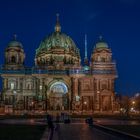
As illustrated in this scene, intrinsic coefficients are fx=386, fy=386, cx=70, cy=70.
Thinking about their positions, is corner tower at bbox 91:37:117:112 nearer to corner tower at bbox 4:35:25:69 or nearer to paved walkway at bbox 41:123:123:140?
Result: corner tower at bbox 4:35:25:69

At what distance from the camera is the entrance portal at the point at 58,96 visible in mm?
121438

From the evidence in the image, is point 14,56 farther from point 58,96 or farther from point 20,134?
point 20,134

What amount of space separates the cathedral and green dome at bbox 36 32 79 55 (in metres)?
8.90

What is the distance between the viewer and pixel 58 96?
12350cm

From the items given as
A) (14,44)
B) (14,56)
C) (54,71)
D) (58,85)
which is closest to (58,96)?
(58,85)

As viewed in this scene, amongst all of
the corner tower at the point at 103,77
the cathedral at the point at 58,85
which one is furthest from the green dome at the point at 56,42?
the corner tower at the point at 103,77

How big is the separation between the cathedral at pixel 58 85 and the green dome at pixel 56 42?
29.2 ft

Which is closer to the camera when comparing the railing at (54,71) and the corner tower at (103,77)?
the corner tower at (103,77)

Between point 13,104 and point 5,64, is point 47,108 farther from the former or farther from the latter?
point 5,64

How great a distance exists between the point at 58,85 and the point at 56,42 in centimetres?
1763

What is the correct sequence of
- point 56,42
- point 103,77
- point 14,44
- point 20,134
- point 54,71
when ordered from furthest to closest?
point 56,42 < point 14,44 < point 54,71 < point 103,77 < point 20,134

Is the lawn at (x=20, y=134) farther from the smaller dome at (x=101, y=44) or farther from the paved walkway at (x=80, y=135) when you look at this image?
the smaller dome at (x=101, y=44)

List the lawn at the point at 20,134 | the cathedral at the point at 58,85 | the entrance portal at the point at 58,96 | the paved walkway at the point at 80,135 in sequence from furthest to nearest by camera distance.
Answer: the entrance portal at the point at 58,96, the cathedral at the point at 58,85, the paved walkway at the point at 80,135, the lawn at the point at 20,134

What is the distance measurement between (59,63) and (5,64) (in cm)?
1734
